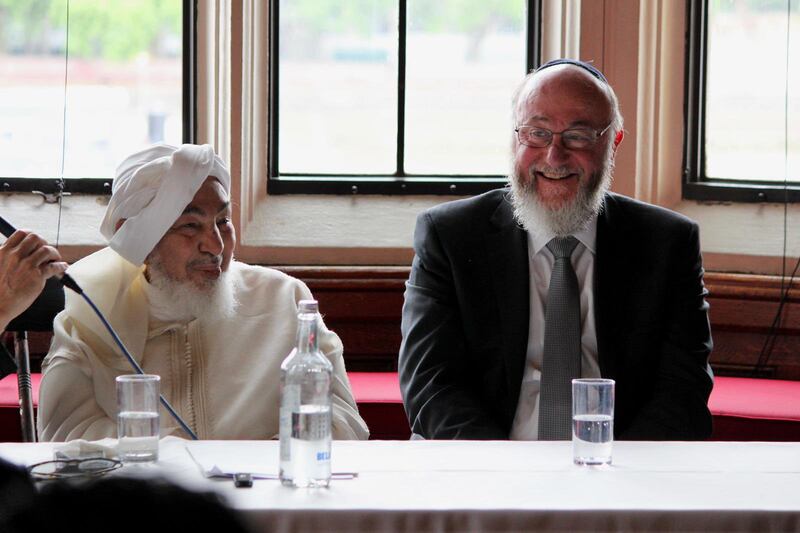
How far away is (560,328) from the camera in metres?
3.07

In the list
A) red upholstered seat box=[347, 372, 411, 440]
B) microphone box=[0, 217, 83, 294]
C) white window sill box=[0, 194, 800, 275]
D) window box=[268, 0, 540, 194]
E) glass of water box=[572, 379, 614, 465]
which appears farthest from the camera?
window box=[268, 0, 540, 194]

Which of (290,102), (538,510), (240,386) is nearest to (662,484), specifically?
(538,510)

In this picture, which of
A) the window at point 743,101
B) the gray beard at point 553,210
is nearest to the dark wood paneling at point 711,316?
the window at point 743,101

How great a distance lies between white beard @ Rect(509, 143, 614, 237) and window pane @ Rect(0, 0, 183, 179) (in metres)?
2.29

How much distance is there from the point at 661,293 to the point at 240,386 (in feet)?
3.76

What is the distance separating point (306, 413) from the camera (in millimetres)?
2076

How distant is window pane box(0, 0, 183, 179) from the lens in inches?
199

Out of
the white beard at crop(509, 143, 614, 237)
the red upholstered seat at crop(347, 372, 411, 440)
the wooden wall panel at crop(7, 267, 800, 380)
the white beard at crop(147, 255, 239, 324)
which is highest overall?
the white beard at crop(509, 143, 614, 237)

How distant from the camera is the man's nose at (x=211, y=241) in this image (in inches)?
125

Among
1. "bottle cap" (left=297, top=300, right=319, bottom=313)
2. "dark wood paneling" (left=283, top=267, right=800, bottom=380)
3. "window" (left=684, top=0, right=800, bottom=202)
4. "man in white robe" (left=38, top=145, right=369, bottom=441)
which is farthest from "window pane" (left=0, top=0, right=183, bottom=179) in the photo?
"bottle cap" (left=297, top=300, right=319, bottom=313)

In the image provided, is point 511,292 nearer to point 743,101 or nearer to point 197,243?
point 197,243

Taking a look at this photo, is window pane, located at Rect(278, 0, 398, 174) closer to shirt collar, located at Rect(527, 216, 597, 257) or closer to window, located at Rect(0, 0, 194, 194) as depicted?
window, located at Rect(0, 0, 194, 194)

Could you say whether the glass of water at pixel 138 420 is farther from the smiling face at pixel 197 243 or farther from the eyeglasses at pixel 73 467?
A: the smiling face at pixel 197 243

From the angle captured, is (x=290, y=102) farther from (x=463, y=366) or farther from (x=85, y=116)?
(x=463, y=366)
